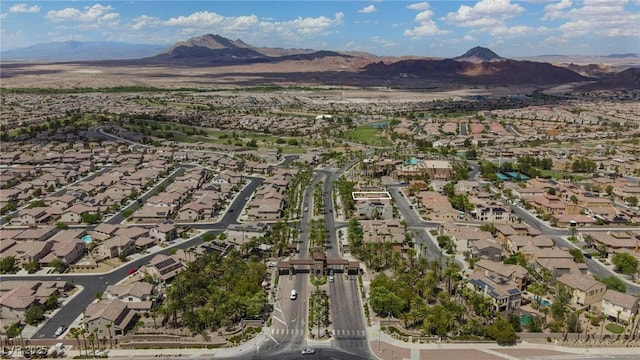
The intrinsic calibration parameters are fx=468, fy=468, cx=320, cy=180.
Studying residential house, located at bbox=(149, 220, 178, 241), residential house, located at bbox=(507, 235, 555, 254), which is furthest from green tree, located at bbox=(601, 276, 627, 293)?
residential house, located at bbox=(149, 220, 178, 241)

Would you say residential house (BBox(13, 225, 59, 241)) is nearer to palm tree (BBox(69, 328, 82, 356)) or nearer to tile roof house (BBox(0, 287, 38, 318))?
tile roof house (BBox(0, 287, 38, 318))

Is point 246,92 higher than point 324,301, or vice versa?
point 246,92

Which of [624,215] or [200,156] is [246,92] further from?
[624,215]

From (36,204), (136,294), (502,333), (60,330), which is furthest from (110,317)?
(36,204)

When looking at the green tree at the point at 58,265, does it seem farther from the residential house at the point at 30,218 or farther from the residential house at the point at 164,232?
the residential house at the point at 30,218

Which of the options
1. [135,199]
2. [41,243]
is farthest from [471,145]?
[41,243]

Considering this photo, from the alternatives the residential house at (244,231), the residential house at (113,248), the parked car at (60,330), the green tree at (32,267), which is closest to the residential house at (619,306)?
the residential house at (244,231)
